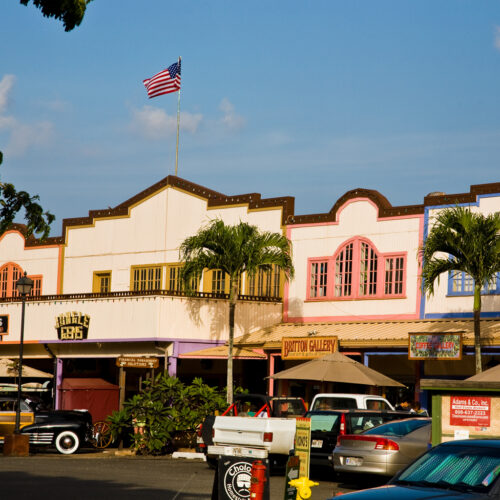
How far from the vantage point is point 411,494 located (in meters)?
10.3

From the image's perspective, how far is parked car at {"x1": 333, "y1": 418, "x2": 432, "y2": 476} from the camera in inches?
744

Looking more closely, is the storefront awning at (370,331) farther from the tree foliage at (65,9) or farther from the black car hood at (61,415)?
the tree foliage at (65,9)

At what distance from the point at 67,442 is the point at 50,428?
2.12 ft

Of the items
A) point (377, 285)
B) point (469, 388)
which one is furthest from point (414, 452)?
point (377, 285)

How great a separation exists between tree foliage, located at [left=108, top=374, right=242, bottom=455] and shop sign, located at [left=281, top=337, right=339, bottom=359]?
4138mm

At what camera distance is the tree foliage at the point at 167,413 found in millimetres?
27938

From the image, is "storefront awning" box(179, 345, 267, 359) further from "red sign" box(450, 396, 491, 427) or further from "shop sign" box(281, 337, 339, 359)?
"red sign" box(450, 396, 491, 427)

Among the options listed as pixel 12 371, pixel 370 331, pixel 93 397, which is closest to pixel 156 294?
pixel 93 397

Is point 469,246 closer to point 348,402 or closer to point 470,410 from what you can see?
point 348,402

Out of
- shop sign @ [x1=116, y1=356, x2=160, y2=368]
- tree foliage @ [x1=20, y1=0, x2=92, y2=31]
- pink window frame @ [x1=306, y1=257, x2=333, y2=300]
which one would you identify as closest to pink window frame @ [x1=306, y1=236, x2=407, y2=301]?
pink window frame @ [x1=306, y1=257, x2=333, y2=300]

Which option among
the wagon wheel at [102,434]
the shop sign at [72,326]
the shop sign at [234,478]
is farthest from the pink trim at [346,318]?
the shop sign at [234,478]

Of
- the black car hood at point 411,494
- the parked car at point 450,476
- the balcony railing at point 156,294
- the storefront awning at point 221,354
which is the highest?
the balcony railing at point 156,294

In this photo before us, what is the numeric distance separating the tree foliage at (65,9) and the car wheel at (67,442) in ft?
66.2

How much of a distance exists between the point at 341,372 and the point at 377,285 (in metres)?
5.96
